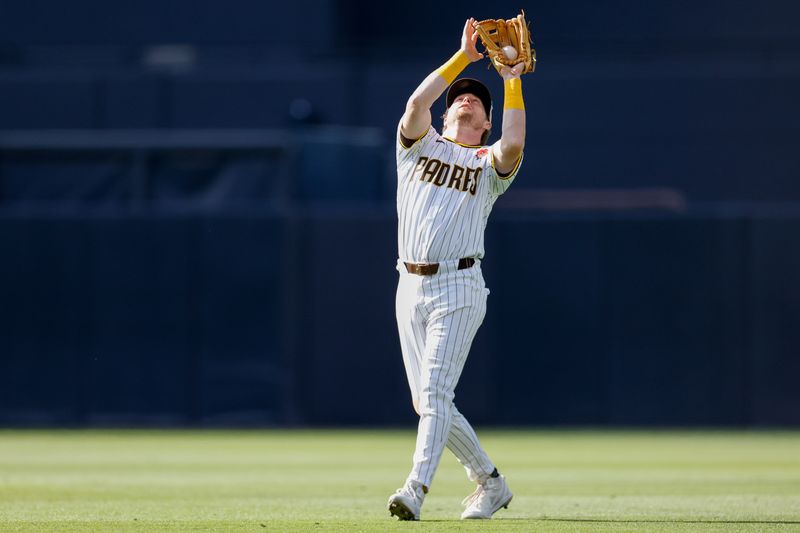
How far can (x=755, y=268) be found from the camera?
→ 14.4m

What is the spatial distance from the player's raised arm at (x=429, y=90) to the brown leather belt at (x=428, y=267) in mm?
547

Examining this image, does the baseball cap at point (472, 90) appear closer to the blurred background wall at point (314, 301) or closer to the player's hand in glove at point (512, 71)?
the player's hand in glove at point (512, 71)

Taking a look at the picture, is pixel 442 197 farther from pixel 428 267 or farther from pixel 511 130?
pixel 511 130

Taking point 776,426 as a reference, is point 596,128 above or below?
above

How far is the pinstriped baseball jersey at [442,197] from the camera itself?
637cm

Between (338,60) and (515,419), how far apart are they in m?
6.76

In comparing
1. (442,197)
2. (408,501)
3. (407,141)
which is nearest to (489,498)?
(408,501)

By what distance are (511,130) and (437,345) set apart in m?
0.96

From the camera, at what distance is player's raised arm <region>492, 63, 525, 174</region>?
6.31 m

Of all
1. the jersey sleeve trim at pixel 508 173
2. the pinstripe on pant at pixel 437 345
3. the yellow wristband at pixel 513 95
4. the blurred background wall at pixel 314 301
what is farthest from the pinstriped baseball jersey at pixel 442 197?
the blurred background wall at pixel 314 301

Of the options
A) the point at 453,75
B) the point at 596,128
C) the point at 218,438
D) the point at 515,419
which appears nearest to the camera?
the point at 453,75

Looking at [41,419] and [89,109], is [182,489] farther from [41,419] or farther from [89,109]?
[89,109]

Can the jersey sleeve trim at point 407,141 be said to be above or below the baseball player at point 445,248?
above

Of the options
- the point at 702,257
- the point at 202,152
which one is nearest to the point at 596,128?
the point at 702,257
